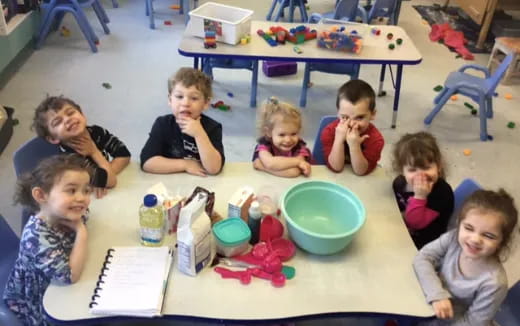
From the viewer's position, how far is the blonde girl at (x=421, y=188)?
1511 mm

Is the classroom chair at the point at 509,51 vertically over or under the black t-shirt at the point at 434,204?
under

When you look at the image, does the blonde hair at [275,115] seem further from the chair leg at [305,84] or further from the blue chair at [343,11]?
the blue chair at [343,11]

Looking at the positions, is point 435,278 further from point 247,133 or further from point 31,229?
point 247,133

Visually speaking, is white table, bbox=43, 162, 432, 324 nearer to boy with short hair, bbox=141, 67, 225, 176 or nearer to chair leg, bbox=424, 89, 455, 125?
boy with short hair, bbox=141, 67, 225, 176

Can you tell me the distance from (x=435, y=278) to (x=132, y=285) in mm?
775

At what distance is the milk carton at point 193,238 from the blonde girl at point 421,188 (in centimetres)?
67

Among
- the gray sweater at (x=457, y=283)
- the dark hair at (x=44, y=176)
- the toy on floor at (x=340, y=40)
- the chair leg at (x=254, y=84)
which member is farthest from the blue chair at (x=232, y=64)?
the gray sweater at (x=457, y=283)

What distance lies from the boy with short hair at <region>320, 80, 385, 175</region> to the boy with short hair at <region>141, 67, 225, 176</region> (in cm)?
40

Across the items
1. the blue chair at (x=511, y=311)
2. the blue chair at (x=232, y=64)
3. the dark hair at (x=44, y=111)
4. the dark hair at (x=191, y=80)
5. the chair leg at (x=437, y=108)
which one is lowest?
the chair leg at (x=437, y=108)

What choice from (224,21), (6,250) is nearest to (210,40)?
(224,21)

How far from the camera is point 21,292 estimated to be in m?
1.35

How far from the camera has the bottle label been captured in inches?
51.3

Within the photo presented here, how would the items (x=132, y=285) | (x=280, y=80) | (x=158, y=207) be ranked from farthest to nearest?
1. (x=280, y=80)
2. (x=158, y=207)
3. (x=132, y=285)

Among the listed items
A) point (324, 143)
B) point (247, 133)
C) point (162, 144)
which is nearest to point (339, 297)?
point (324, 143)
